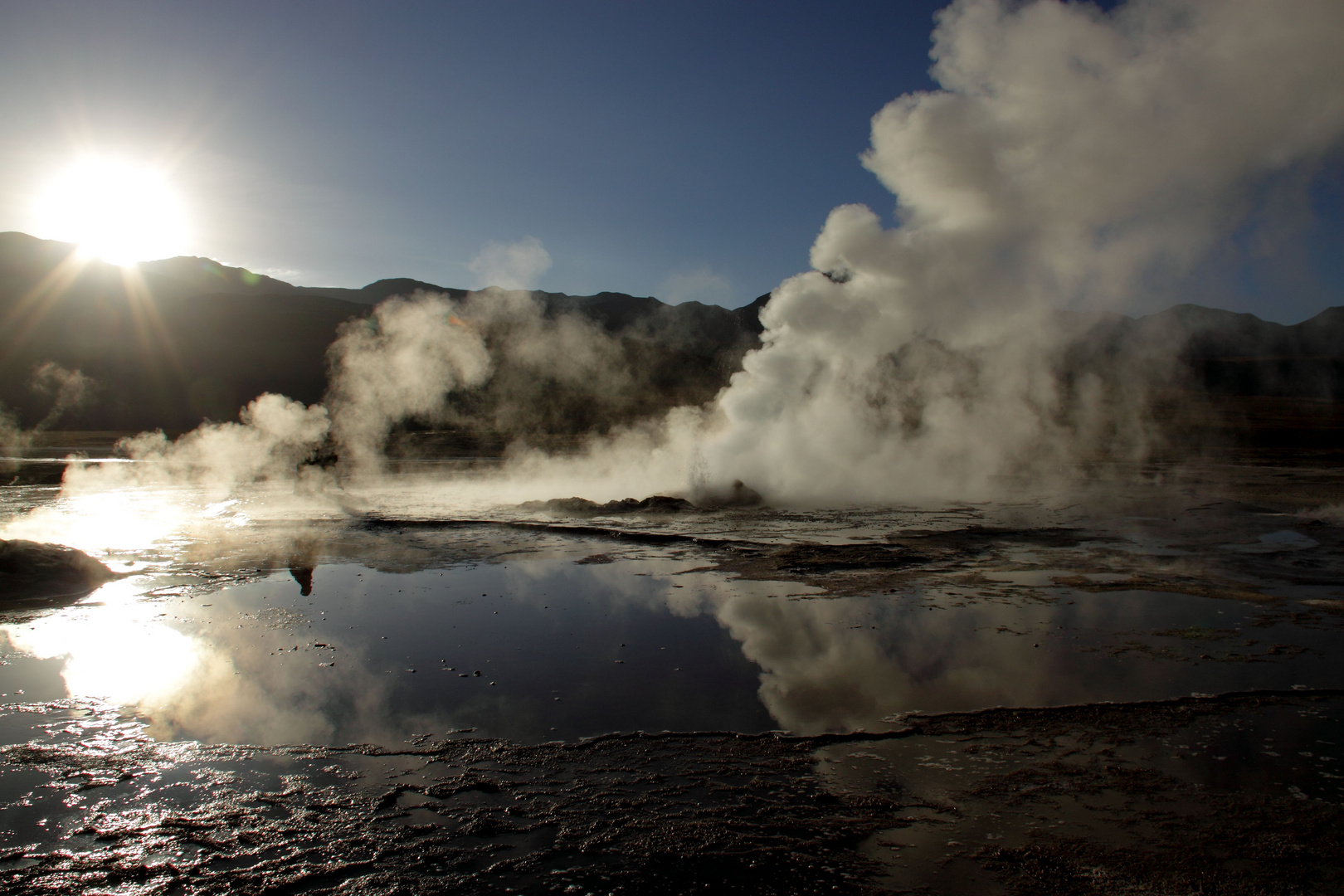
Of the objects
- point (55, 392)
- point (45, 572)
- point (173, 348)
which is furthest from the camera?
point (173, 348)

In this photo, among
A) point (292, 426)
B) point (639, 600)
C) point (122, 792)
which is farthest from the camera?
point (292, 426)

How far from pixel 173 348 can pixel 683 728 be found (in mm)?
75032

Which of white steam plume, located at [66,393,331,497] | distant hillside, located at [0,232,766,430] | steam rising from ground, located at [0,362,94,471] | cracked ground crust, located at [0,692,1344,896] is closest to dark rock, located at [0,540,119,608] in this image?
cracked ground crust, located at [0,692,1344,896]

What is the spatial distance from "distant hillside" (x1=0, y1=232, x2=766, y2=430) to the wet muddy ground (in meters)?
45.5

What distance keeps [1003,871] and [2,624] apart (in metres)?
9.81

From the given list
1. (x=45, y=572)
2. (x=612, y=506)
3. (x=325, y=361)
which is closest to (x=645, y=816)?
(x=45, y=572)

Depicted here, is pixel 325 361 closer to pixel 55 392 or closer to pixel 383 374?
pixel 55 392

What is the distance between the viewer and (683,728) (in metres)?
5.11

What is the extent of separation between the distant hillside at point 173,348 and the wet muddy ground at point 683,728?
45.5 metres

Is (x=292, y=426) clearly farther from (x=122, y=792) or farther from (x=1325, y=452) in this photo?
(x=1325, y=452)

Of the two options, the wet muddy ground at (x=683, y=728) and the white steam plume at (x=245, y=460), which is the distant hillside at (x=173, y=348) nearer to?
the white steam plume at (x=245, y=460)

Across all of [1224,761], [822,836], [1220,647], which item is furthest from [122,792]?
[1220,647]

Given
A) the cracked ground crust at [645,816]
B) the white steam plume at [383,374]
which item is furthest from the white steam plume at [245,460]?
the cracked ground crust at [645,816]

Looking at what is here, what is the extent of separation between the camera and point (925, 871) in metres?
3.46
